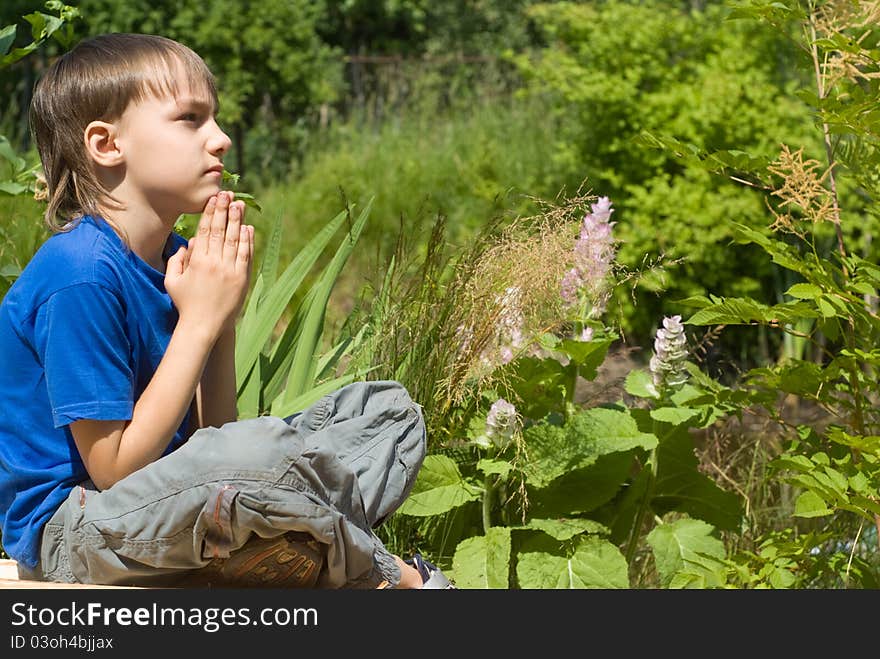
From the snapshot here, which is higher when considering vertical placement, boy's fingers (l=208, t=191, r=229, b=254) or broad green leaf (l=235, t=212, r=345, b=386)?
boy's fingers (l=208, t=191, r=229, b=254)

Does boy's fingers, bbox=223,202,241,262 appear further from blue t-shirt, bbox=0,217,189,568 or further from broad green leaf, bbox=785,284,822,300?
broad green leaf, bbox=785,284,822,300

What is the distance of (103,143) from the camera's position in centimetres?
227

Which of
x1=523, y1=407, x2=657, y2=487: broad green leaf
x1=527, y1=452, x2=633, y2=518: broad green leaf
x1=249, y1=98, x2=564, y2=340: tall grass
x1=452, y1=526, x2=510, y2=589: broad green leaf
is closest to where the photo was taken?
x1=452, y1=526, x2=510, y2=589: broad green leaf

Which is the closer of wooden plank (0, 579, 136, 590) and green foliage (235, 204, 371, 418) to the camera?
wooden plank (0, 579, 136, 590)

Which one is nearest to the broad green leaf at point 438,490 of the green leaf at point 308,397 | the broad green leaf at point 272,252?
the green leaf at point 308,397

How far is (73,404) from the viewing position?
80.8 inches

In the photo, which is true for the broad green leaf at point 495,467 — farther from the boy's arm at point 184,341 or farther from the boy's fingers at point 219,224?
the boy's fingers at point 219,224

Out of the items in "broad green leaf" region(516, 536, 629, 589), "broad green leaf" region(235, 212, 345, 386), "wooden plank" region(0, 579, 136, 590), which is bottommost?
"broad green leaf" region(516, 536, 629, 589)

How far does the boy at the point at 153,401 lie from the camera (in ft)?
6.59

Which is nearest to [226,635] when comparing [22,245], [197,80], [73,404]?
[73,404]

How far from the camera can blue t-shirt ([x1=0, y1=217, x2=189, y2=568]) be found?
6.79ft

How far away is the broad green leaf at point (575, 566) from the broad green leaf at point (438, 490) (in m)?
0.21

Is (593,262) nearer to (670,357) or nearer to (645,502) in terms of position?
(670,357)

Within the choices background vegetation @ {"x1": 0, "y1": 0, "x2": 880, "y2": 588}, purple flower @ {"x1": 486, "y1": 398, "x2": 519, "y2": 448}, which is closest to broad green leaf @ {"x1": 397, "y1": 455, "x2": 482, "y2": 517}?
background vegetation @ {"x1": 0, "y1": 0, "x2": 880, "y2": 588}
